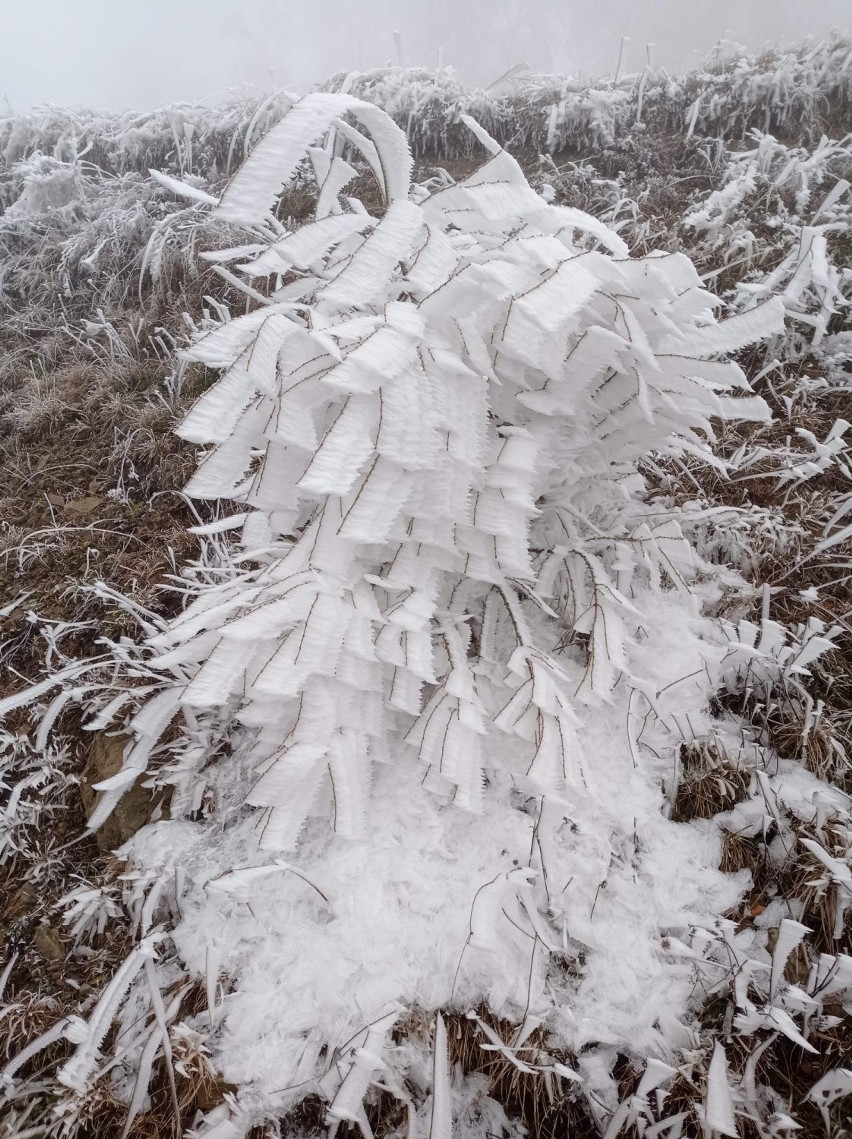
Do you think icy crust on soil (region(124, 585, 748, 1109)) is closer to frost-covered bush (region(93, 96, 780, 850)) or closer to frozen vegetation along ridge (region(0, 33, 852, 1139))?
frozen vegetation along ridge (region(0, 33, 852, 1139))

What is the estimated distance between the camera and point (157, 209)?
412 cm

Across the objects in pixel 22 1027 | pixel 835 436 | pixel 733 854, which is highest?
pixel 835 436

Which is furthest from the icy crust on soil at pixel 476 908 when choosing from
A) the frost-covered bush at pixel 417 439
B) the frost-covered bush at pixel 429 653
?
Result: the frost-covered bush at pixel 417 439

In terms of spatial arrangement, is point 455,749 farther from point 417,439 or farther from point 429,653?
point 417,439

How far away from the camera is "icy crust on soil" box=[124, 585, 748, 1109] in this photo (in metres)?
1.27

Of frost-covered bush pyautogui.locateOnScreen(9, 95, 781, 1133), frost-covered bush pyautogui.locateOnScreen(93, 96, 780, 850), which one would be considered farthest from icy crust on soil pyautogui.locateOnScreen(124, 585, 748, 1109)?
frost-covered bush pyautogui.locateOnScreen(93, 96, 780, 850)

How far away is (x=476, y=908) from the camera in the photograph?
1.30 m

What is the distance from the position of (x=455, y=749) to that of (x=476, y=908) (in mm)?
343

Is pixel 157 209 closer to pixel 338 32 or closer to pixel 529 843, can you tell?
pixel 529 843

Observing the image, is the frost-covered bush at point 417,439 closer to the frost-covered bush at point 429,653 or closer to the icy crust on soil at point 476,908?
the frost-covered bush at point 429,653

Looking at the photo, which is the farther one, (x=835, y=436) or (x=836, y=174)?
(x=836, y=174)

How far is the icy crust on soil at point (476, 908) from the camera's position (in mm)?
1268

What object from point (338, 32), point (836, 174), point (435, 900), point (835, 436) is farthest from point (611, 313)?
point (338, 32)

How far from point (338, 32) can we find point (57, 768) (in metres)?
13.4
